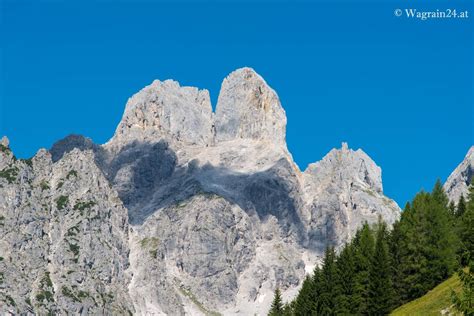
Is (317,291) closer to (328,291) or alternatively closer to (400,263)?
(328,291)

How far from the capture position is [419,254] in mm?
99938

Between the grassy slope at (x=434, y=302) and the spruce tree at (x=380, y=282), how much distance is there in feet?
7.32

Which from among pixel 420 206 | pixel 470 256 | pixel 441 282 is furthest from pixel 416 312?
pixel 470 256

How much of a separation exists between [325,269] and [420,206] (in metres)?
14.9

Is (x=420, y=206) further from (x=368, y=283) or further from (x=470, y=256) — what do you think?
(x=470, y=256)

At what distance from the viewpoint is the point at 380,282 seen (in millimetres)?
98000

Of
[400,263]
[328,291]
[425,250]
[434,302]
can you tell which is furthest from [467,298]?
[328,291]

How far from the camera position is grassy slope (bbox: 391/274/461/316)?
79.8m

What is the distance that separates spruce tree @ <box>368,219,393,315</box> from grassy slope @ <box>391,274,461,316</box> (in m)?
2.23

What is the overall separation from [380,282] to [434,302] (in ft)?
51.5

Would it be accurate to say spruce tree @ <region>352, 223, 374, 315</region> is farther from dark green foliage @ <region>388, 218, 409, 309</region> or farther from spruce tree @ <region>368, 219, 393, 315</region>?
dark green foliage @ <region>388, 218, 409, 309</region>

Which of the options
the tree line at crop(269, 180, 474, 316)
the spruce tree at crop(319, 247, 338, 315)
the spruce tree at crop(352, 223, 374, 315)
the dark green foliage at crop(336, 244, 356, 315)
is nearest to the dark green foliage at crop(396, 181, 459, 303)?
the tree line at crop(269, 180, 474, 316)

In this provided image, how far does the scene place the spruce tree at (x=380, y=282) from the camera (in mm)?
97750

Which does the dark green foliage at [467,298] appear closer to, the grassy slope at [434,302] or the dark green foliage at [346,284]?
the grassy slope at [434,302]
